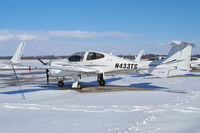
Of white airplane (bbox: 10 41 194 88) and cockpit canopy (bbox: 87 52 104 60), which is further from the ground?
cockpit canopy (bbox: 87 52 104 60)

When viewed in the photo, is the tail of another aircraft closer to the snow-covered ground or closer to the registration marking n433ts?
the registration marking n433ts

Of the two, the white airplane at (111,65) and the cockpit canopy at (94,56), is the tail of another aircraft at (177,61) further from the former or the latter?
the cockpit canopy at (94,56)

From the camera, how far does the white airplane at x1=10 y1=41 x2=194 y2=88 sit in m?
12.3

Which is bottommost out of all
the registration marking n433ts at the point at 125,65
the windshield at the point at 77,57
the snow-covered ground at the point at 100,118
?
the snow-covered ground at the point at 100,118

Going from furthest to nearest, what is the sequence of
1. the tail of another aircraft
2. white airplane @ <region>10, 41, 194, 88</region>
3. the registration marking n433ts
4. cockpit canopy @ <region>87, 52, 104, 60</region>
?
cockpit canopy @ <region>87, 52, 104, 60</region> < the registration marking n433ts < white airplane @ <region>10, 41, 194, 88</region> < the tail of another aircraft

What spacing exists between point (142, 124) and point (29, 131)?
9.30 ft

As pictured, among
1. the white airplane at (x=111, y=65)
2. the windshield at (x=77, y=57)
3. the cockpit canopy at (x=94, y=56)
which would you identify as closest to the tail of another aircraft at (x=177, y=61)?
the white airplane at (x=111, y=65)

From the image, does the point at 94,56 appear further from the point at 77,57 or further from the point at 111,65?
the point at 111,65

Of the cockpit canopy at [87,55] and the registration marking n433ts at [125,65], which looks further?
the cockpit canopy at [87,55]

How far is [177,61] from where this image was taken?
1235 centimetres

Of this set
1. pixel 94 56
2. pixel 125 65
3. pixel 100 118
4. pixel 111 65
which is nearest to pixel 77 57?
pixel 94 56

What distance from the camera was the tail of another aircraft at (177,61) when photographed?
39.6ft

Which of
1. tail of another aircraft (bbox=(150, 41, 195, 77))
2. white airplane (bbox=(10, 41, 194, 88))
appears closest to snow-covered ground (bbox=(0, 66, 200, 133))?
tail of another aircraft (bbox=(150, 41, 195, 77))

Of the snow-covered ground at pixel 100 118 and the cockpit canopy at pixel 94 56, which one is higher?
the cockpit canopy at pixel 94 56
